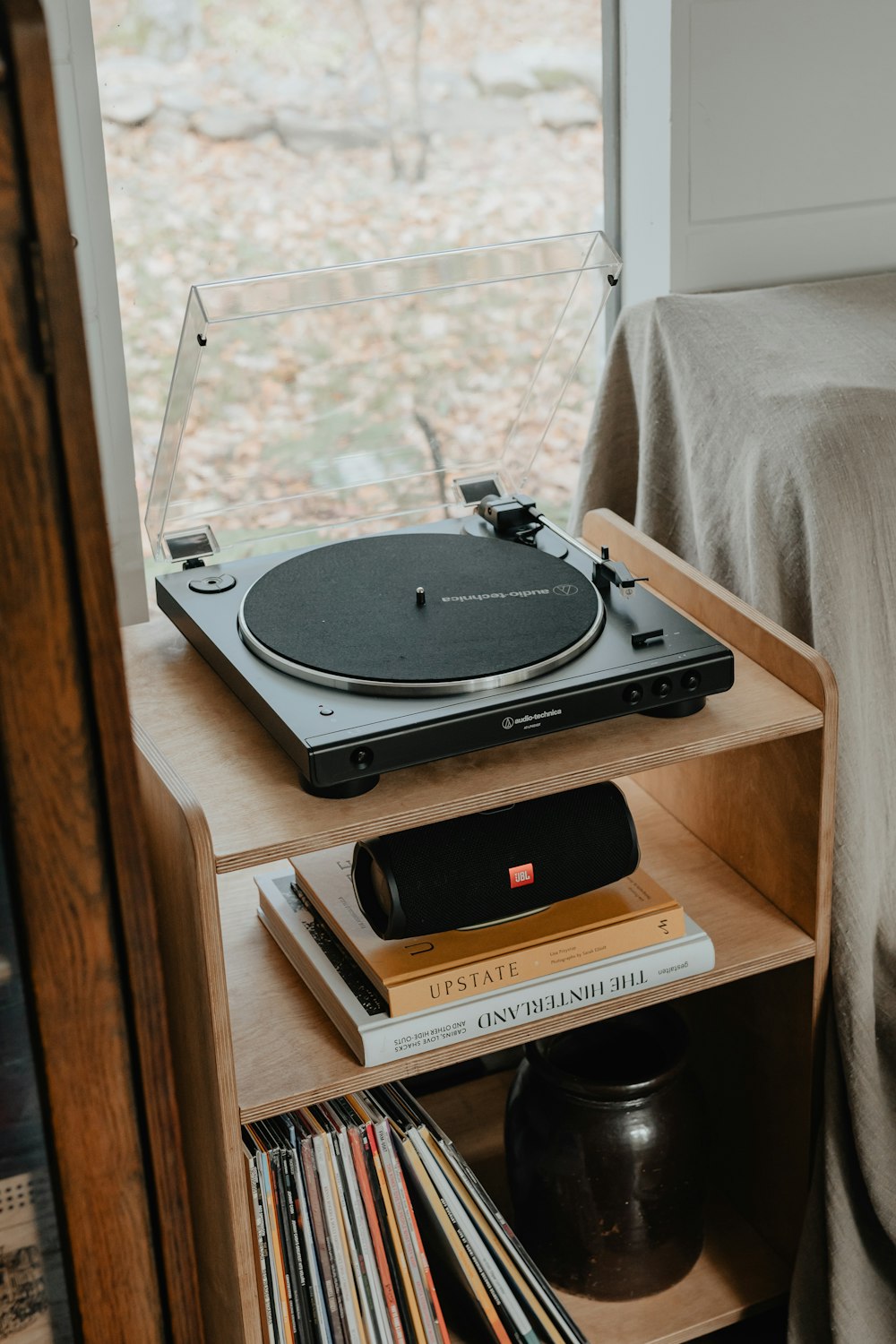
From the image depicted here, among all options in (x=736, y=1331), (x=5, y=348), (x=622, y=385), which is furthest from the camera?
(x=622, y=385)

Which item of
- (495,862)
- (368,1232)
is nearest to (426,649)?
(495,862)

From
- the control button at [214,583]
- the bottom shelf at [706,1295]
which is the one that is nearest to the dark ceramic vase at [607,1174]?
the bottom shelf at [706,1295]

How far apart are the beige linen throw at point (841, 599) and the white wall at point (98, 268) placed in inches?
23.1

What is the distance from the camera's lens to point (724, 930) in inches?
49.1

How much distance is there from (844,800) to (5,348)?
817 mm

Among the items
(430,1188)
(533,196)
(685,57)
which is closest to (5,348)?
(430,1188)

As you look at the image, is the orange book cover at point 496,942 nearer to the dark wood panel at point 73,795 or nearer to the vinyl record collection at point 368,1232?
the vinyl record collection at point 368,1232

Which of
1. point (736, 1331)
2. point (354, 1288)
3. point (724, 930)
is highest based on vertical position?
point (724, 930)

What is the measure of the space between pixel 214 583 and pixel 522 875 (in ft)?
1.29

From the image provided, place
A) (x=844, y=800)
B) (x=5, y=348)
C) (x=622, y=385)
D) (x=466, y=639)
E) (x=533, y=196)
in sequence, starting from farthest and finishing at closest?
1. (x=533, y=196)
2. (x=622, y=385)
3. (x=844, y=800)
4. (x=466, y=639)
5. (x=5, y=348)

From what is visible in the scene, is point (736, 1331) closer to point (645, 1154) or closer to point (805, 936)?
point (645, 1154)

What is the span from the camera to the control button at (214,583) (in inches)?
49.4

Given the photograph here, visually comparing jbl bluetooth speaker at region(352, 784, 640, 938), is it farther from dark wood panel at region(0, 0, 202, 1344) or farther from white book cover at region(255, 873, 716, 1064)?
dark wood panel at region(0, 0, 202, 1344)

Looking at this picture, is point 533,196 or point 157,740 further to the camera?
point 533,196
